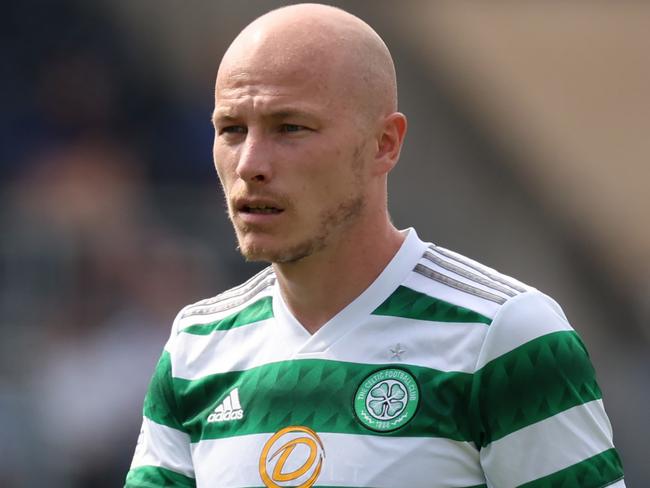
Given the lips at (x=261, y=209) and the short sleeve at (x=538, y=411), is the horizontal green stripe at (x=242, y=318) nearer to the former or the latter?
the lips at (x=261, y=209)

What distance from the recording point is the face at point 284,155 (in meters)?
2.88

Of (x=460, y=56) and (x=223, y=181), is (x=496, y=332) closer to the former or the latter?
(x=223, y=181)

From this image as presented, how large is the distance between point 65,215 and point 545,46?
4.21m

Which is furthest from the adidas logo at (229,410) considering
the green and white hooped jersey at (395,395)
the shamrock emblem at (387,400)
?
the shamrock emblem at (387,400)

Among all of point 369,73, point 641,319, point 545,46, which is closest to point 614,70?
point 545,46

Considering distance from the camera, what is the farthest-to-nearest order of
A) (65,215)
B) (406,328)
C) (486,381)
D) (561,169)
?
(561,169), (65,215), (406,328), (486,381)

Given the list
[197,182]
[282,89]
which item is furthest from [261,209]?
[197,182]

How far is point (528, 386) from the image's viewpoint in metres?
2.77

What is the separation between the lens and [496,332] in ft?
9.29

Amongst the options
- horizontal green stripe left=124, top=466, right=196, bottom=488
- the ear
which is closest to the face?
the ear

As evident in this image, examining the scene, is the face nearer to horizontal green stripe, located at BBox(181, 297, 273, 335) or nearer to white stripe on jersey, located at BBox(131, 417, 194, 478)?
horizontal green stripe, located at BBox(181, 297, 273, 335)

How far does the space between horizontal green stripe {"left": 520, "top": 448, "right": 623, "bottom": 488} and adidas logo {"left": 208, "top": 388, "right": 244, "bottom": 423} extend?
27.5 inches

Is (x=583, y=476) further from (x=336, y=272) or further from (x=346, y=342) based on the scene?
(x=336, y=272)

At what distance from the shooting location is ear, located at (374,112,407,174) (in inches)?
120
